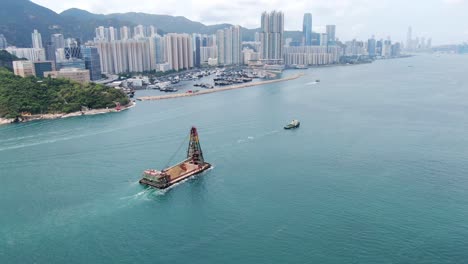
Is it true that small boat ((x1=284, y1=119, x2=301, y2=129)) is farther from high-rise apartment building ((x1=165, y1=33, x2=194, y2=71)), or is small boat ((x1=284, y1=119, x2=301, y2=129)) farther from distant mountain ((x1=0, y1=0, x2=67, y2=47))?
distant mountain ((x1=0, y1=0, x2=67, y2=47))

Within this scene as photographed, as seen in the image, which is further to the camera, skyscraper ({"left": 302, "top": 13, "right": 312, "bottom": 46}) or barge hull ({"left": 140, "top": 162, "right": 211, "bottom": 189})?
skyscraper ({"left": 302, "top": 13, "right": 312, "bottom": 46})

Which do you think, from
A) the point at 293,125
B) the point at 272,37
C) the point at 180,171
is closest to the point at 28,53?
the point at 272,37

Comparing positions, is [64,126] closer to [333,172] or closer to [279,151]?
[279,151]

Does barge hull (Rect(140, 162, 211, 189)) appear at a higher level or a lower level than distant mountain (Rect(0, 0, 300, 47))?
lower

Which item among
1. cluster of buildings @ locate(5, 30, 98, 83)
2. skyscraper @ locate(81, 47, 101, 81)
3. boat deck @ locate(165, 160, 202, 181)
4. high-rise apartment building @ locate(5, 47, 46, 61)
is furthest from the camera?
high-rise apartment building @ locate(5, 47, 46, 61)

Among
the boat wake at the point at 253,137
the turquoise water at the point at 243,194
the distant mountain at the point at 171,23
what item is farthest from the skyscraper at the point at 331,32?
the boat wake at the point at 253,137

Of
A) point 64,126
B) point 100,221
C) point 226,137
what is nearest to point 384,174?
point 226,137

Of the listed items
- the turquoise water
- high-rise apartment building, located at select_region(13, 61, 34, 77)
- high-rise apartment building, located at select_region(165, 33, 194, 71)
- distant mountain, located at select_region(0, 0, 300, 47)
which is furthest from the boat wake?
distant mountain, located at select_region(0, 0, 300, 47)
